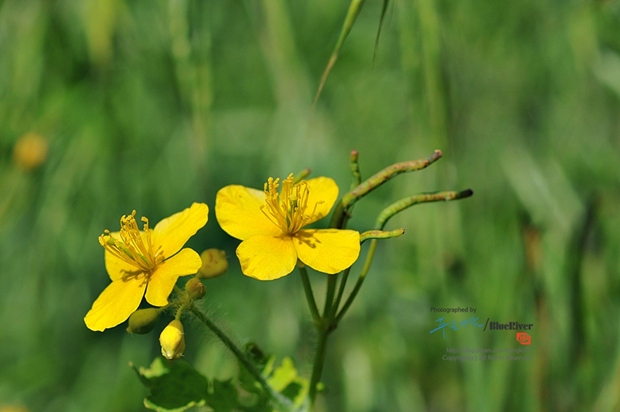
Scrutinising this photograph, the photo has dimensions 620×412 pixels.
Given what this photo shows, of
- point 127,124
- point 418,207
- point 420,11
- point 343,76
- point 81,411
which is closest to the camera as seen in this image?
point 420,11

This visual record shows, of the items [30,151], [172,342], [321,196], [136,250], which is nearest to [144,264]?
[136,250]

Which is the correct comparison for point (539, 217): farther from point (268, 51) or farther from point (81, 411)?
point (81, 411)

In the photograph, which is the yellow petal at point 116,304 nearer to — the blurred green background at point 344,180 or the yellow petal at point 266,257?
the yellow petal at point 266,257

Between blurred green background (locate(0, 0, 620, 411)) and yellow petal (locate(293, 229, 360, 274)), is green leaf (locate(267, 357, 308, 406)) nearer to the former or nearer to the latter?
yellow petal (locate(293, 229, 360, 274))

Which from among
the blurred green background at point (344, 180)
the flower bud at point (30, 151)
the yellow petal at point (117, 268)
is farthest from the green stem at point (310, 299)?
the flower bud at point (30, 151)

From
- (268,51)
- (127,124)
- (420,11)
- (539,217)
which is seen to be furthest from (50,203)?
(539,217)

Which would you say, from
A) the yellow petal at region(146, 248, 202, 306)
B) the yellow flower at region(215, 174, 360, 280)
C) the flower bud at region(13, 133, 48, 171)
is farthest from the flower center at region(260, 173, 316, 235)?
the flower bud at region(13, 133, 48, 171)

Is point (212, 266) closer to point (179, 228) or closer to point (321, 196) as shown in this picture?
point (179, 228)
